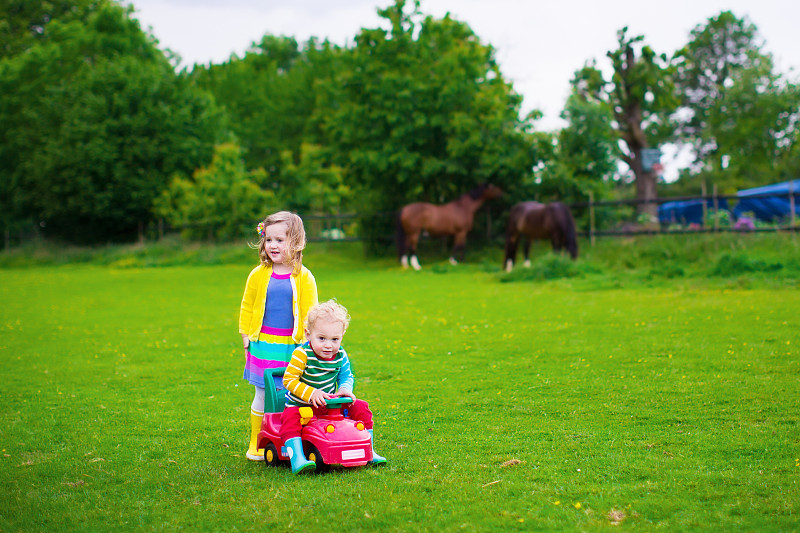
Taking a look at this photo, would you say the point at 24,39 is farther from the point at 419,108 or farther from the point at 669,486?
the point at 669,486

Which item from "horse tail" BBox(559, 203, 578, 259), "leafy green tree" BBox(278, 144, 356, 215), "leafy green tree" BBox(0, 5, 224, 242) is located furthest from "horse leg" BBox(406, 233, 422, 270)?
"leafy green tree" BBox(0, 5, 224, 242)

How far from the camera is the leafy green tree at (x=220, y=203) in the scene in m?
33.1

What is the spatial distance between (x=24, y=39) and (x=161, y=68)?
43.6 ft

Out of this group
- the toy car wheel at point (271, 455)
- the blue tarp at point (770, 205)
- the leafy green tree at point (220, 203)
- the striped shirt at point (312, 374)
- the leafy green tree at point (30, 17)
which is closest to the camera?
the striped shirt at point (312, 374)

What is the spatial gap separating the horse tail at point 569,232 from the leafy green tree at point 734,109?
102ft

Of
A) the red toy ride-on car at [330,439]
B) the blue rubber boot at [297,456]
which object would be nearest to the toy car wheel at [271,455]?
the red toy ride-on car at [330,439]

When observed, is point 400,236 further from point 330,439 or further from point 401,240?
point 330,439

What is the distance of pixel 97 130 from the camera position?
34.8 metres

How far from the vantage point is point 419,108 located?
84.6ft

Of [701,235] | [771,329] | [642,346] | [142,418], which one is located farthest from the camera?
[701,235]

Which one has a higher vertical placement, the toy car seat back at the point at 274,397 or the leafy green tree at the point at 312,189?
the leafy green tree at the point at 312,189

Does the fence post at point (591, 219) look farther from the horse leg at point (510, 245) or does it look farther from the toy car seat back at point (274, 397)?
the toy car seat back at point (274, 397)

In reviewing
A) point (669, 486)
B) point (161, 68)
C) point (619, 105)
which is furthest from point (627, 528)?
point (161, 68)

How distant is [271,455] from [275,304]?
37.3 inches
